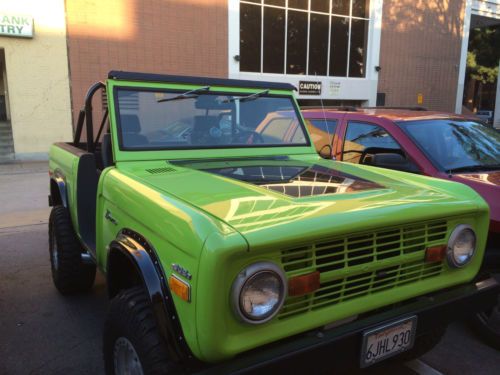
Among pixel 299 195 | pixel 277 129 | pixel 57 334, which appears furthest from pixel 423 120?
pixel 57 334

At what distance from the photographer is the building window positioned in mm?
15930

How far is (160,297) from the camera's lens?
1867mm

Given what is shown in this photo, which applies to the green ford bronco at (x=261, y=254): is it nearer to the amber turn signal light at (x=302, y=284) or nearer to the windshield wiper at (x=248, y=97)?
the amber turn signal light at (x=302, y=284)

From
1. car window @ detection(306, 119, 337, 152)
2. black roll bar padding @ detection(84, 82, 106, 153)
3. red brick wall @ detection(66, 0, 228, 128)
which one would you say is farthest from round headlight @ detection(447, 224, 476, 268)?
red brick wall @ detection(66, 0, 228, 128)

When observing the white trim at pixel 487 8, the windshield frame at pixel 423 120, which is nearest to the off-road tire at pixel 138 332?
the windshield frame at pixel 423 120

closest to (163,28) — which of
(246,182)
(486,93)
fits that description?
(246,182)

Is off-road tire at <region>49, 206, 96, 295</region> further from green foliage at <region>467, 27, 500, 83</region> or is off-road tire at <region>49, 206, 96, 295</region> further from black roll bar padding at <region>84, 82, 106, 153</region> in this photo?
green foliage at <region>467, 27, 500, 83</region>

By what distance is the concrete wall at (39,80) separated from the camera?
12418 mm

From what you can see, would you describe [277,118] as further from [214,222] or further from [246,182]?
[214,222]

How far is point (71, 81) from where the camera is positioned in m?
13.2

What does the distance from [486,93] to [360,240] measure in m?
40.4

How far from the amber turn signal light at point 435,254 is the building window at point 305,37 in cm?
1447

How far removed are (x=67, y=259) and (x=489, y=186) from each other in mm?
3428

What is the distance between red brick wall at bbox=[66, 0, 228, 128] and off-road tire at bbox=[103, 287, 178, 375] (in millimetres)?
12559
